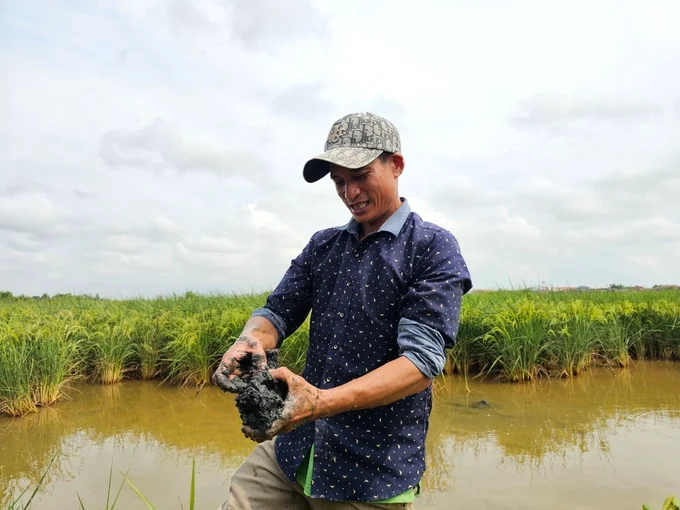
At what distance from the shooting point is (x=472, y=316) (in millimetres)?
6555

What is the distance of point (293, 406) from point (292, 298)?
697 millimetres

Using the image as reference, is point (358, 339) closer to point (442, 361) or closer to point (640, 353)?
point (442, 361)

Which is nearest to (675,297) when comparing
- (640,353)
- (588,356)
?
(640,353)

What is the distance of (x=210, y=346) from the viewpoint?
20.3 ft

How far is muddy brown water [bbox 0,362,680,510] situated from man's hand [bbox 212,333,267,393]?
6.91ft

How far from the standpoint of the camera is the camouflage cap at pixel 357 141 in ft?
4.88

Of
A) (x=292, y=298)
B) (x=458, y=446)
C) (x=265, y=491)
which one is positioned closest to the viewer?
(x=265, y=491)

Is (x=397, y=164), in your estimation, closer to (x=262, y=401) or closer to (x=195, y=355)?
(x=262, y=401)

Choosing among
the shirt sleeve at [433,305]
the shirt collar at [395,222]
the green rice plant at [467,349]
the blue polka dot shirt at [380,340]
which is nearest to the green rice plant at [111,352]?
the green rice plant at [467,349]

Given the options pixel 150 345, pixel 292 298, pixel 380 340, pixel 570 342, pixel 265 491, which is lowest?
pixel 265 491

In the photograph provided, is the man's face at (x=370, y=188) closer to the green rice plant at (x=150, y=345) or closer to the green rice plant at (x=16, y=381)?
the green rice plant at (x=16, y=381)

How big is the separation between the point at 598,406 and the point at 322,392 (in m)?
4.76

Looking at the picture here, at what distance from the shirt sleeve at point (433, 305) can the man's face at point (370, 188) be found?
0.64 feet

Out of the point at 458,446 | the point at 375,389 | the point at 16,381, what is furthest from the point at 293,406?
the point at 16,381
